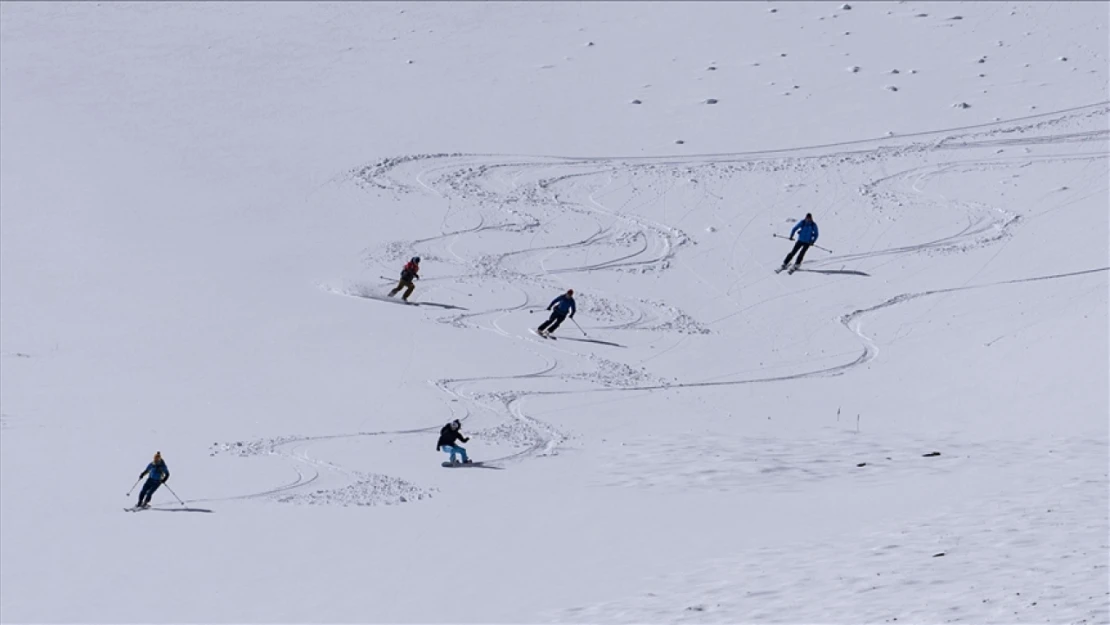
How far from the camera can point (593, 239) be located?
32.1 meters

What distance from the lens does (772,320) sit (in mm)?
27984

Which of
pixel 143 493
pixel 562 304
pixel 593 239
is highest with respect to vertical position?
pixel 593 239

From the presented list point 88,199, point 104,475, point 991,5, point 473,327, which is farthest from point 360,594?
point 991,5

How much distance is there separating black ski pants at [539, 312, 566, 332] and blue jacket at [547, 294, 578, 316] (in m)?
0.07

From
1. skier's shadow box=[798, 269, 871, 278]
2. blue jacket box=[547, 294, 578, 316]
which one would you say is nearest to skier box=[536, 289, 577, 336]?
blue jacket box=[547, 294, 578, 316]

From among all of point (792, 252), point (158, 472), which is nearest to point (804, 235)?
point (792, 252)

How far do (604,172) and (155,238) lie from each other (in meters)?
10.5

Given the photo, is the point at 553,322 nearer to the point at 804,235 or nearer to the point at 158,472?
the point at 804,235

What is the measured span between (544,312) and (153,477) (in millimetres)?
10566

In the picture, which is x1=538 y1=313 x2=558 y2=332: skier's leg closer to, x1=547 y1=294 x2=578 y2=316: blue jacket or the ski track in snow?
x1=547 y1=294 x2=578 y2=316: blue jacket

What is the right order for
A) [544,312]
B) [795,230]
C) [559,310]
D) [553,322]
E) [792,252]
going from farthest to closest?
[792,252] → [795,230] → [544,312] → [553,322] → [559,310]

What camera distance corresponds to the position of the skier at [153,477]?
19.3 meters

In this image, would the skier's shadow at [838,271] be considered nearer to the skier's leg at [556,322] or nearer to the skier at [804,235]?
the skier at [804,235]

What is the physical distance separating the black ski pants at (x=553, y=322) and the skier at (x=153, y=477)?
9.24 m
